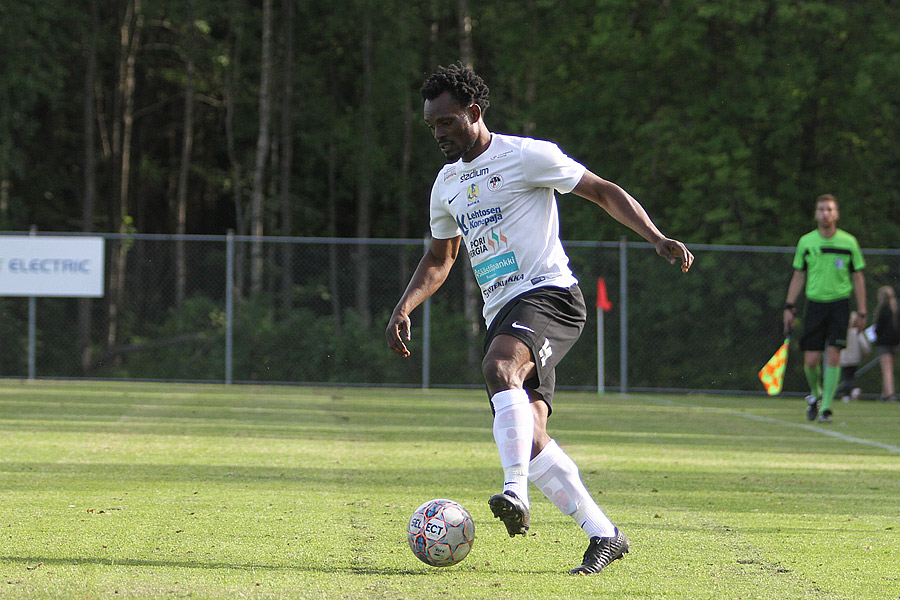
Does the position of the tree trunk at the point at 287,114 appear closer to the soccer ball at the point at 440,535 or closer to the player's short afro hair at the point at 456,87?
the player's short afro hair at the point at 456,87

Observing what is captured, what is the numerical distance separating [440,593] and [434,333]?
15081 mm

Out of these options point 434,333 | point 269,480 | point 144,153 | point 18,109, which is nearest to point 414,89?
point 144,153

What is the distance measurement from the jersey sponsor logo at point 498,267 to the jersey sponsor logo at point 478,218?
154mm

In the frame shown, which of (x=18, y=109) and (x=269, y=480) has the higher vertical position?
Result: (x=18, y=109)

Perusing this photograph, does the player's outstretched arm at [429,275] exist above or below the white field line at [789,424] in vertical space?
above

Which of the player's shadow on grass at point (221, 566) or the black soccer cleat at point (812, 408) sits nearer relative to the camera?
the player's shadow on grass at point (221, 566)

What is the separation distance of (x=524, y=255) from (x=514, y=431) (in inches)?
31.2

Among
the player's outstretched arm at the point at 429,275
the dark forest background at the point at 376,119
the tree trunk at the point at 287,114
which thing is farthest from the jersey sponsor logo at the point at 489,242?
the tree trunk at the point at 287,114

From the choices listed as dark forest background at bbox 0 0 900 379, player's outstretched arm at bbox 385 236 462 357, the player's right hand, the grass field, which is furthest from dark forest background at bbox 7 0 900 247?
the player's right hand

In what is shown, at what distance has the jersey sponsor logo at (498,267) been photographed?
4.71m

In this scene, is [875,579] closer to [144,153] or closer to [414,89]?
[414,89]

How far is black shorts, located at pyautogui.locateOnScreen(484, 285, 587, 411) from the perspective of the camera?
4.52 metres

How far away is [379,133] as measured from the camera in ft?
113

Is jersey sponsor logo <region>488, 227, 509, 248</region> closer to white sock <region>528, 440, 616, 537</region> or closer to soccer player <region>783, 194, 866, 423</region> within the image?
white sock <region>528, 440, 616, 537</region>
